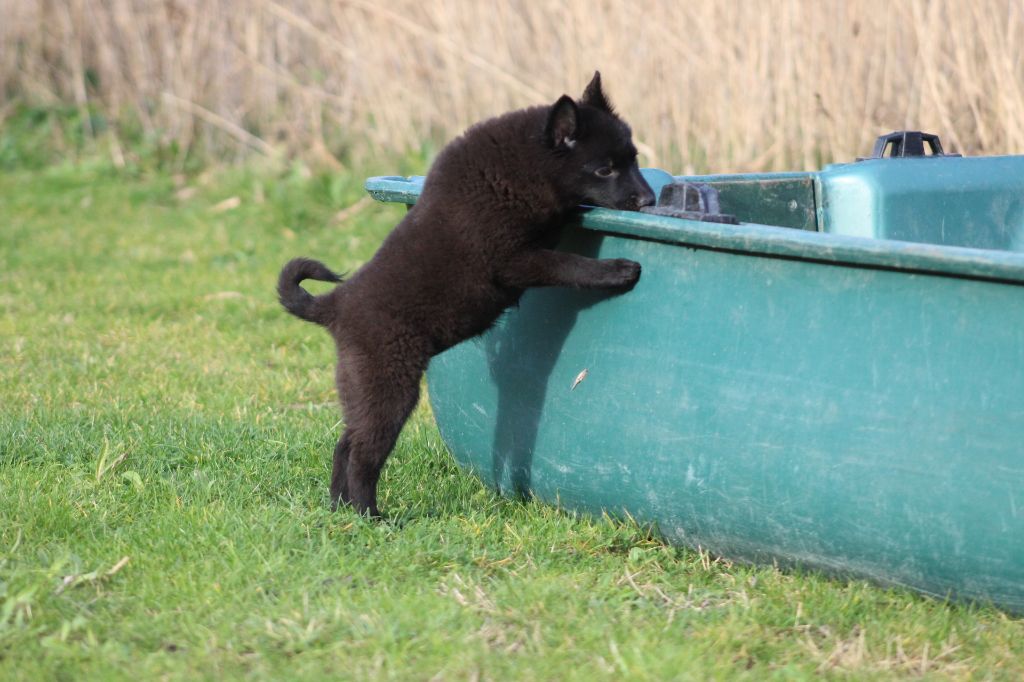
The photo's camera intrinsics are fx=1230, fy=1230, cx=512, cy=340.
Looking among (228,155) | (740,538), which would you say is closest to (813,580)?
(740,538)

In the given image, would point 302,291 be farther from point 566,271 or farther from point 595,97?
point 595,97

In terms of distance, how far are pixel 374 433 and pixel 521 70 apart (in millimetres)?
4997

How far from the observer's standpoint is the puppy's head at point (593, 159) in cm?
308

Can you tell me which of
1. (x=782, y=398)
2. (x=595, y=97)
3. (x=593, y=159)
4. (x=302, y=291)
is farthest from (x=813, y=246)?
(x=302, y=291)

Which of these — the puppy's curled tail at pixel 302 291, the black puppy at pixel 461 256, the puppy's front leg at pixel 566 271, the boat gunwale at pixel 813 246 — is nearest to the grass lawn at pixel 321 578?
the black puppy at pixel 461 256

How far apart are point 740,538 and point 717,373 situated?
1.35 feet

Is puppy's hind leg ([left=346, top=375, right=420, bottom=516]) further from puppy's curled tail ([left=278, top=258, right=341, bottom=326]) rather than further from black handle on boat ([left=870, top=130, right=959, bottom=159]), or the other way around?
black handle on boat ([left=870, top=130, right=959, bottom=159])

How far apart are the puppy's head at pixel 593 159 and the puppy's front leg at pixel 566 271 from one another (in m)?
0.23

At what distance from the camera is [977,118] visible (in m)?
5.29

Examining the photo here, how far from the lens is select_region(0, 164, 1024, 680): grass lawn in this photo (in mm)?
2443

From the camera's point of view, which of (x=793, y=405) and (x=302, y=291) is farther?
(x=302, y=291)

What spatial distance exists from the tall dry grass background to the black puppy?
113 inches

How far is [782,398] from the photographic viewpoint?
260 cm

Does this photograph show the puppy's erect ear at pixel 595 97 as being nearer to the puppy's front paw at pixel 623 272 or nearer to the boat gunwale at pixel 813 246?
the boat gunwale at pixel 813 246
